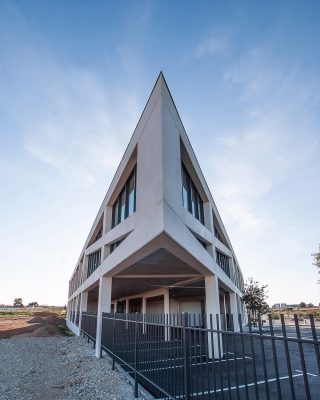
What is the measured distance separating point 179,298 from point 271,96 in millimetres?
22750

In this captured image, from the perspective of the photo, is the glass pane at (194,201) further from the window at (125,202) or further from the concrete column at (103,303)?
the concrete column at (103,303)

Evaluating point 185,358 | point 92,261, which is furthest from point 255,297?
point 185,358

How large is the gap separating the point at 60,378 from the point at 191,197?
9.40 meters

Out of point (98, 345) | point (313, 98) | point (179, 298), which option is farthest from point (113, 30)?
point (179, 298)

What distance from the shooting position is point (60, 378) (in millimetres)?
8883

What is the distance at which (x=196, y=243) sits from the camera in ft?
34.2

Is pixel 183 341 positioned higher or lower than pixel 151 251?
lower

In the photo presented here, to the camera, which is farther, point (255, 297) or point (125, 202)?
point (255, 297)

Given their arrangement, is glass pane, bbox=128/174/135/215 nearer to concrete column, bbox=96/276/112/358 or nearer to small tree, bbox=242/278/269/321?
concrete column, bbox=96/276/112/358

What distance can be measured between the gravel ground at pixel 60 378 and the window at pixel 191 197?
7382 mm

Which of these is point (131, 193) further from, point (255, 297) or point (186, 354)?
point (255, 297)

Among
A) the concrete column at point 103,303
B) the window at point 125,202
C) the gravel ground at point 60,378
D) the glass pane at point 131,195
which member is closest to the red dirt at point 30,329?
the gravel ground at point 60,378

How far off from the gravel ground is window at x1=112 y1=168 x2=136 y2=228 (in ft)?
22.1

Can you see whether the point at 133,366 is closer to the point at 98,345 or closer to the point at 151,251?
the point at 151,251
